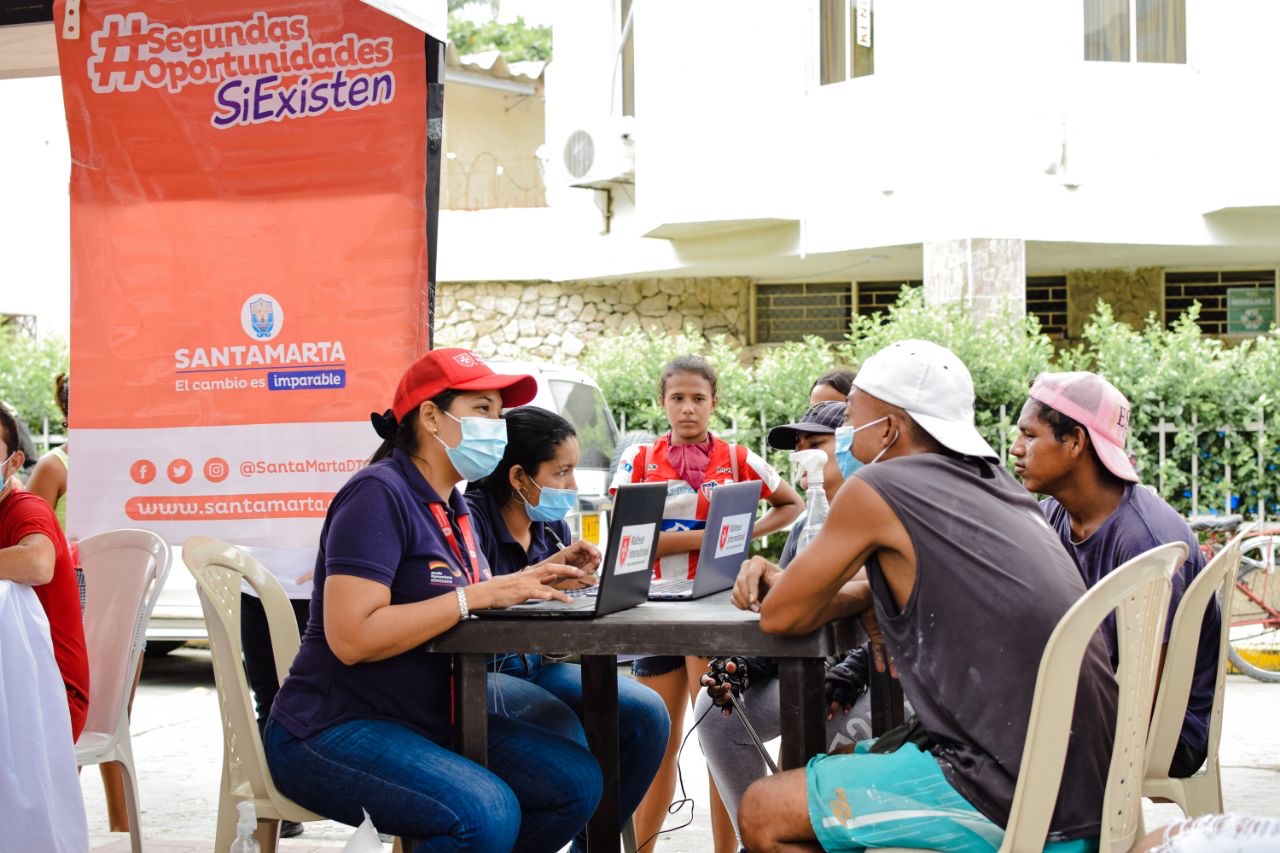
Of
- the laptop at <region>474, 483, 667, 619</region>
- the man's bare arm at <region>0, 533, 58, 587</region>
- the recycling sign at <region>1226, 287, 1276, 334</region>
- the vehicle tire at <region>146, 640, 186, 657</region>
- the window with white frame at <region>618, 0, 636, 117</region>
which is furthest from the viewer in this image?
the window with white frame at <region>618, 0, 636, 117</region>

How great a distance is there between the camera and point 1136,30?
531 inches

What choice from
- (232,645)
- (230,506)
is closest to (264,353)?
(230,506)

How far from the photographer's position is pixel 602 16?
628 inches

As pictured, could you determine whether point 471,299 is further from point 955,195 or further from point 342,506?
point 342,506

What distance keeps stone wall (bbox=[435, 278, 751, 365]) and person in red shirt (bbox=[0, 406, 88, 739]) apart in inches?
478

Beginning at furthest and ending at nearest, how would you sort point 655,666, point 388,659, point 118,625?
point 655,666
point 118,625
point 388,659

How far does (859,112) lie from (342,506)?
10899 millimetres

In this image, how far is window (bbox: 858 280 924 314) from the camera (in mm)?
16250

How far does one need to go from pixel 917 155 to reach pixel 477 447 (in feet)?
33.5

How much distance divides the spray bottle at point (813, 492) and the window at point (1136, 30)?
384 inches

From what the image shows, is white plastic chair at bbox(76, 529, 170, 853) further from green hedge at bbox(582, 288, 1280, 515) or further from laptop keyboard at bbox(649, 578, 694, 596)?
green hedge at bbox(582, 288, 1280, 515)

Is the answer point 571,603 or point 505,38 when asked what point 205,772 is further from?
point 505,38

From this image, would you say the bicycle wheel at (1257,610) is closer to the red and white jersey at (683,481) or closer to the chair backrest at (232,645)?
the red and white jersey at (683,481)

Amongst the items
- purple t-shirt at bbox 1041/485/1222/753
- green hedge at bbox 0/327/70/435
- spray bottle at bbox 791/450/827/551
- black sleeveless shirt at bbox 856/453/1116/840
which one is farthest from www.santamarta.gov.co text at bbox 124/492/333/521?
green hedge at bbox 0/327/70/435
